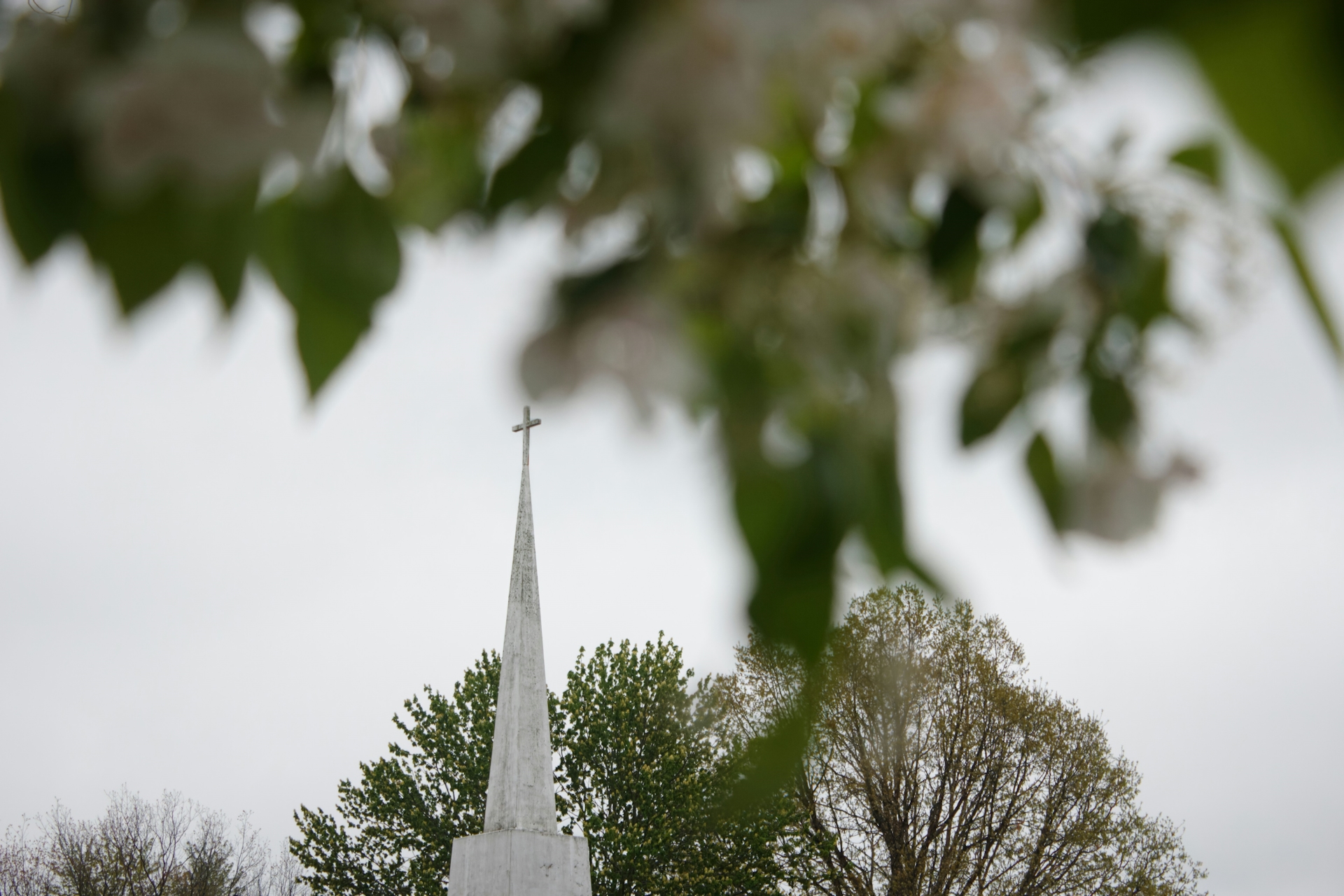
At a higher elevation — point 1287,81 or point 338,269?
point 338,269

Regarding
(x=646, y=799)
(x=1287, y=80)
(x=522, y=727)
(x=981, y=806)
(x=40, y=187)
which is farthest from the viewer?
(x=646, y=799)

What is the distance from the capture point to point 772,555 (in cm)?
45

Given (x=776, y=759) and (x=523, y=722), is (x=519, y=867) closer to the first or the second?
(x=523, y=722)

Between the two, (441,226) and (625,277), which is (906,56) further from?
(441,226)

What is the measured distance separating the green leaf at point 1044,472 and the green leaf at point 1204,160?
161 millimetres

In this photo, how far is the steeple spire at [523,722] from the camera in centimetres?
1095

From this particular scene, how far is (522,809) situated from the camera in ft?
35.6

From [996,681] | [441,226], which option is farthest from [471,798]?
[441,226]

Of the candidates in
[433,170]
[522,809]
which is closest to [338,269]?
[433,170]

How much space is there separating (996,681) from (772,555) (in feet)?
50.4

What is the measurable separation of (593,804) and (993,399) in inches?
651

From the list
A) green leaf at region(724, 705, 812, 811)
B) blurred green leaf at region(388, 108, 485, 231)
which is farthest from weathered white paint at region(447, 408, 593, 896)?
blurred green leaf at region(388, 108, 485, 231)

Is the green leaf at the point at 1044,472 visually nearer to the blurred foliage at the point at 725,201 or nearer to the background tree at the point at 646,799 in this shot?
the blurred foliage at the point at 725,201

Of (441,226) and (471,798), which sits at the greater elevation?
(471,798)
